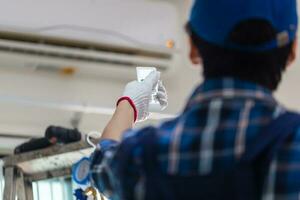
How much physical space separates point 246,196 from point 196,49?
204mm

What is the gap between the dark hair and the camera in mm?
834

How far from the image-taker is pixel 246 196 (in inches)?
31.6

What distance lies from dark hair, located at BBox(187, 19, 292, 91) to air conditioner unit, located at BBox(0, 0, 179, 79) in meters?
1.87

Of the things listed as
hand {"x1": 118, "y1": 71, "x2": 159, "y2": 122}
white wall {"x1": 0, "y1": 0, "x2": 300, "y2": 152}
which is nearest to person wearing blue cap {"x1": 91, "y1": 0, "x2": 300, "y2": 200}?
hand {"x1": 118, "y1": 71, "x2": 159, "y2": 122}

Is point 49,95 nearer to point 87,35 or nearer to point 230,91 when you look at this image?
point 87,35

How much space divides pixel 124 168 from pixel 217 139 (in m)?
0.12

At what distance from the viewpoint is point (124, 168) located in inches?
33.7

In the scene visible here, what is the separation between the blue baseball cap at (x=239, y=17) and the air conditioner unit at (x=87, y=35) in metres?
1.85

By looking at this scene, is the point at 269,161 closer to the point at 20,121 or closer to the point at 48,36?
the point at 48,36

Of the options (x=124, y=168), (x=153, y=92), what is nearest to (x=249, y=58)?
(x=124, y=168)

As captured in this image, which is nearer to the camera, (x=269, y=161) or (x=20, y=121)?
(x=269, y=161)

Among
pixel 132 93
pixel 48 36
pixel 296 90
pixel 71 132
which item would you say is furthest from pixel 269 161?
pixel 296 90

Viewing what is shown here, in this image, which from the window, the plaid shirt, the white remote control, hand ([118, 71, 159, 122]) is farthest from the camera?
the window

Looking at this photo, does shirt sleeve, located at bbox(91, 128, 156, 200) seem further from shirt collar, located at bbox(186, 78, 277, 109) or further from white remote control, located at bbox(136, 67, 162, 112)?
white remote control, located at bbox(136, 67, 162, 112)
